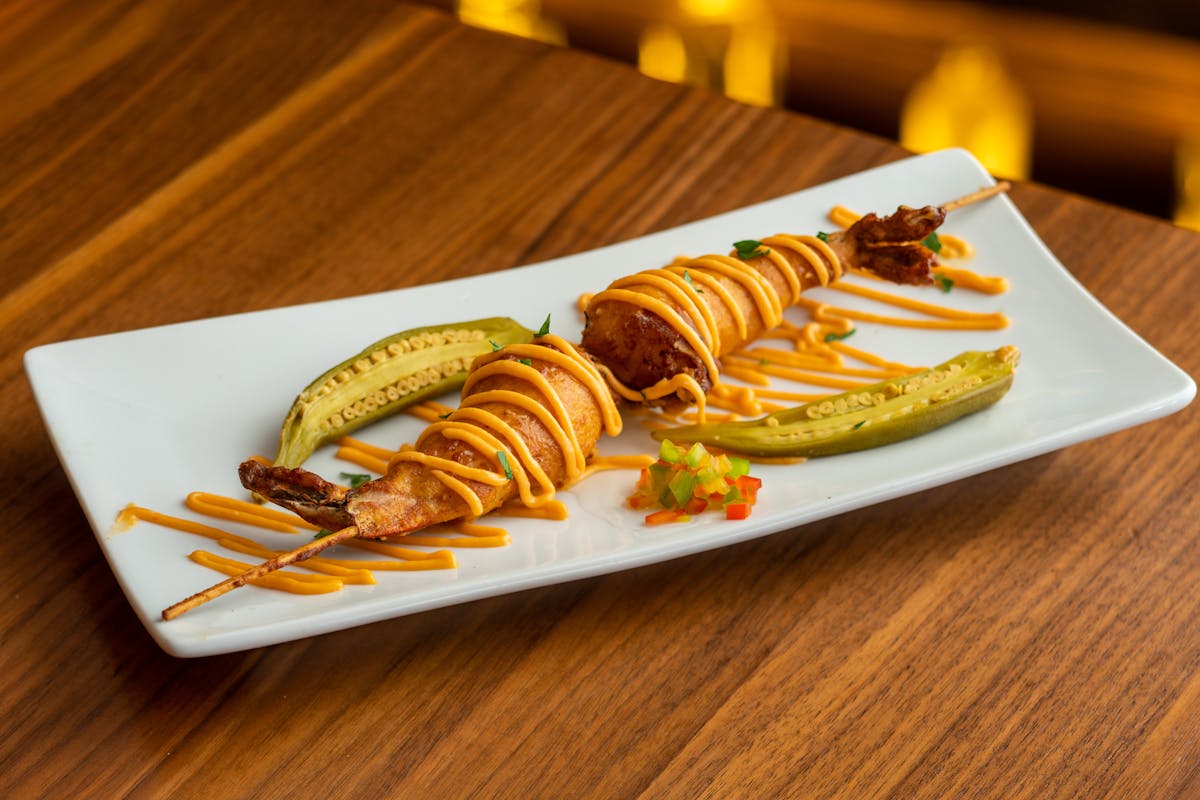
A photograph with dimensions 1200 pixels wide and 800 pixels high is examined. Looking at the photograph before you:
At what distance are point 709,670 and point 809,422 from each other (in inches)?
24.4

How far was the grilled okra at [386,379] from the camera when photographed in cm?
273

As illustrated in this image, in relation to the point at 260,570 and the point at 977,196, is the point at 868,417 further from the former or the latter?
the point at 260,570

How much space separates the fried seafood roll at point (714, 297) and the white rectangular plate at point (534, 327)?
0.14 m

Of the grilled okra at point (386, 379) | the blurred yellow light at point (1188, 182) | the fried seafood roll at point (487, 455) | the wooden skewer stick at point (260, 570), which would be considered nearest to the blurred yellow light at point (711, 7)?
the blurred yellow light at point (1188, 182)

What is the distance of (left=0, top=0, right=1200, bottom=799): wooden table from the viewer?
89.2 inches

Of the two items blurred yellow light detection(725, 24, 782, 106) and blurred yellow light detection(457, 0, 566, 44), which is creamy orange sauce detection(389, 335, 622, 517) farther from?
blurred yellow light detection(457, 0, 566, 44)

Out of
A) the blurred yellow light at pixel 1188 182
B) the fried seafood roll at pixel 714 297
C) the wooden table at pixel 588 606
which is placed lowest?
the blurred yellow light at pixel 1188 182

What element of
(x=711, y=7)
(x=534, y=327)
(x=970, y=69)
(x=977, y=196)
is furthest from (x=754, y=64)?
(x=534, y=327)

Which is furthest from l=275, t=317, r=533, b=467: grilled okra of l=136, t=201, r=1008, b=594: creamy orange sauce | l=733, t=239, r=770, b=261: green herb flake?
l=733, t=239, r=770, b=261: green herb flake

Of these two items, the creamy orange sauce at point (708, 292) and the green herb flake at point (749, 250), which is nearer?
the creamy orange sauce at point (708, 292)

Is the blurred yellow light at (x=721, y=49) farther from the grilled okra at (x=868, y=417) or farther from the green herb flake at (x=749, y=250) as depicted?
the grilled okra at (x=868, y=417)

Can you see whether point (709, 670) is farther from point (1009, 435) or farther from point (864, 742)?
point (1009, 435)

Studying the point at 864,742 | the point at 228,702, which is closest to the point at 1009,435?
the point at 864,742

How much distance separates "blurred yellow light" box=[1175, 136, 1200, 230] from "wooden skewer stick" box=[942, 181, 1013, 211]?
82.8 inches
